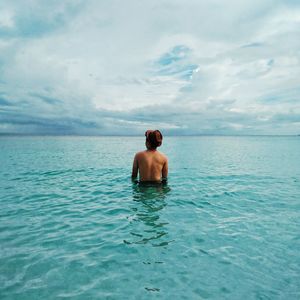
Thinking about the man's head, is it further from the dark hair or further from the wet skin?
the wet skin

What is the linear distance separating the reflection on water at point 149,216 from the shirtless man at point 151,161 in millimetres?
418

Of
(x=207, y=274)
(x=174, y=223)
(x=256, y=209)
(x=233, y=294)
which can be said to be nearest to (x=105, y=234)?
(x=174, y=223)

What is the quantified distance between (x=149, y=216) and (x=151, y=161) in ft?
9.42

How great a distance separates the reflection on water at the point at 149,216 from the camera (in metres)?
6.24

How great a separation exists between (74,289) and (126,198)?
6.21m

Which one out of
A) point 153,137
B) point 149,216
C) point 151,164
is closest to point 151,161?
point 151,164

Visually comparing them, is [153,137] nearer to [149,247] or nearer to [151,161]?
[151,161]

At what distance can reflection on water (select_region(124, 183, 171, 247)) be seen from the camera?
20.5 ft

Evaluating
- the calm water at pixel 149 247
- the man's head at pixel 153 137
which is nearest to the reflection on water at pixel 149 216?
the calm water at pixel 149 247

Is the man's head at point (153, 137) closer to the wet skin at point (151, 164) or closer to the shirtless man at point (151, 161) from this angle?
the shirtless man at point (151, 161)

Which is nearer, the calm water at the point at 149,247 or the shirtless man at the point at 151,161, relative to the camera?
the calm water at the point at 149,247

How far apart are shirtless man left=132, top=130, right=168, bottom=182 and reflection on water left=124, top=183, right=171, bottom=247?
1.37ft

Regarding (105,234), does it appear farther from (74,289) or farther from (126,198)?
(126,198)

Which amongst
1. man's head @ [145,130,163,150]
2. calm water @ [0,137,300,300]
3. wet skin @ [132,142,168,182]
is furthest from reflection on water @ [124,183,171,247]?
man's head @ [145,130,163,150]
